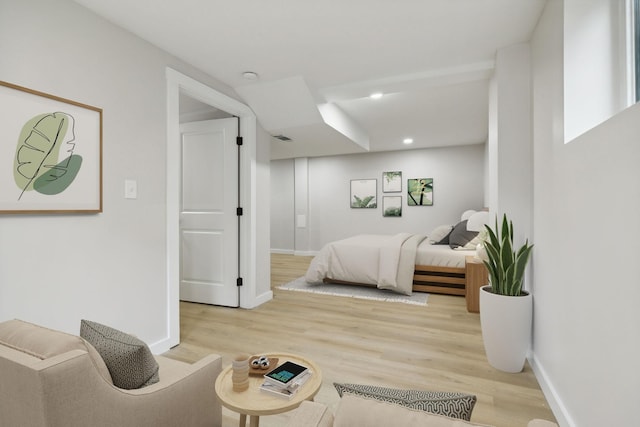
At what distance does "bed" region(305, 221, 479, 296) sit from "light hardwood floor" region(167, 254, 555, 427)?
0.26m

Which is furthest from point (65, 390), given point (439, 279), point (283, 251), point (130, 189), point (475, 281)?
point (283, 251)

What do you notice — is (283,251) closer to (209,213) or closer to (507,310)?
(209,213)

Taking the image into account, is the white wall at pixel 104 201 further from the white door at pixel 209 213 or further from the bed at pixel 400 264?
the bed at pixel 400 264

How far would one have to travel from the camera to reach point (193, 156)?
3693 mm

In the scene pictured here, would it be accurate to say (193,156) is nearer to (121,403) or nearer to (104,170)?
(104,170)

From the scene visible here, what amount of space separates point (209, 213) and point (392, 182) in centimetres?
428

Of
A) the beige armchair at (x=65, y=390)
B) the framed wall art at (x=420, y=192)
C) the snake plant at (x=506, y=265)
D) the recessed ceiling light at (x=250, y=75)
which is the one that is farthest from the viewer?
the framed wall art at (x=420, y=192)

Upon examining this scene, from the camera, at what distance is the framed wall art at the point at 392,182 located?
6734 mm

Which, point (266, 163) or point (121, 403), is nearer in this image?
point (121, 403)

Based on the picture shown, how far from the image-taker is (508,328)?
81.8 inches

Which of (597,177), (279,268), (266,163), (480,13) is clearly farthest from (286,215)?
(597,177)

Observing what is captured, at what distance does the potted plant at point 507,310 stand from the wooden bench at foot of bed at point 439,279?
178cm

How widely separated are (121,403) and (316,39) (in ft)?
7.78

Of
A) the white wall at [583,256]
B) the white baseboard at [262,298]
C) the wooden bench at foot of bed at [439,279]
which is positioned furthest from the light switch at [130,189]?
the wooden bench at foot of bed at [439,279]
